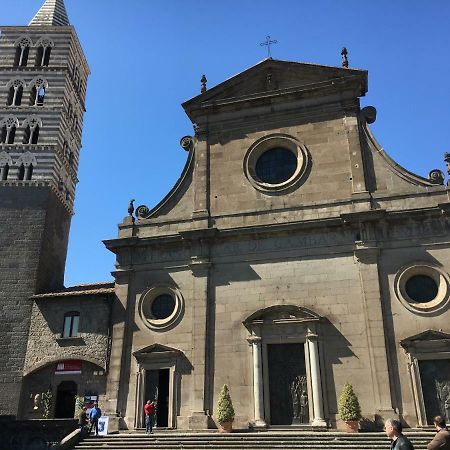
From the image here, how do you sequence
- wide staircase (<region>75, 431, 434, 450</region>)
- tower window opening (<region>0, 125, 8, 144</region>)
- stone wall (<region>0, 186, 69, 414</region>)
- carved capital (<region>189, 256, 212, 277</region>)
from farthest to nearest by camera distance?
tower window opening (<region>0, 125, 8, 144</region>) → stone wall (<region>0, 186, 69, 414</region>) → carved capital (<region>189, 256, 212, 277</region>) → wide staircase (<region>75, 431, 434, 450</region>)

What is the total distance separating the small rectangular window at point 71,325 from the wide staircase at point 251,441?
5755 millimetres

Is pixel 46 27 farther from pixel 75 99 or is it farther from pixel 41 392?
pixel 41 392

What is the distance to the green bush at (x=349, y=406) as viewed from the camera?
17.4 m

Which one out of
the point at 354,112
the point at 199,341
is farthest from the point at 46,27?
the point at 199,341

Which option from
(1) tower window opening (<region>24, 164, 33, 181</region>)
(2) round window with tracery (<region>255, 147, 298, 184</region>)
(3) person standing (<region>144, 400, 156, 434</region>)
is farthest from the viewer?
(1) tower window opening (<region>24, 164, 33, 181</region>)

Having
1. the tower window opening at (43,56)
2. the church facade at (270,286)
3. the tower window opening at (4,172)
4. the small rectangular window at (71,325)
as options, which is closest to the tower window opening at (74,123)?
the tower window opening at (43,56)

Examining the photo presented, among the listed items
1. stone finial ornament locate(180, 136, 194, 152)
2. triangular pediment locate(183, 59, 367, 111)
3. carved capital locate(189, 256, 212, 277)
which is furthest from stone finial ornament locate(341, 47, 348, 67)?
carved capital locate(189, 256, 212, 277)

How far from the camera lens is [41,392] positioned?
2275 centimetres

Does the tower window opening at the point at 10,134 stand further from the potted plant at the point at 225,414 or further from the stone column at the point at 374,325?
the stone column at the point at 374,325

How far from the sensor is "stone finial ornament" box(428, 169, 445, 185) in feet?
67.8

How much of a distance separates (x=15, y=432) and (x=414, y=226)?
17.0 meters

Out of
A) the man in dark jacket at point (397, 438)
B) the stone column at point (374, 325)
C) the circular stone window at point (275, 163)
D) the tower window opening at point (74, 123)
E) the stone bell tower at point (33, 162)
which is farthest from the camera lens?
the tower window opening at point (74, 123)

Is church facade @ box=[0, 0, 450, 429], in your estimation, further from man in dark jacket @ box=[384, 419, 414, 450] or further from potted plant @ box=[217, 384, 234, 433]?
man in dark jacket @ box=[384, 419, 414, 450]

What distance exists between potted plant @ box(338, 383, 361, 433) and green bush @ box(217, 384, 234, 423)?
12.8 ft
